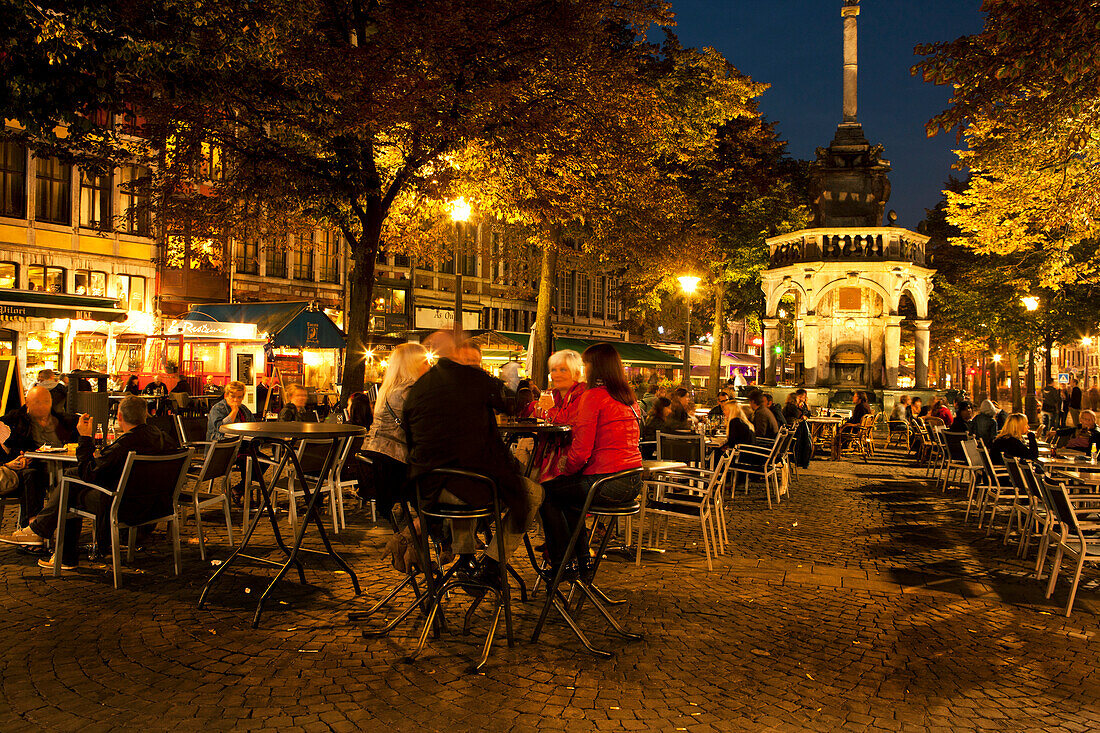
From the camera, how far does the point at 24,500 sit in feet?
27.2

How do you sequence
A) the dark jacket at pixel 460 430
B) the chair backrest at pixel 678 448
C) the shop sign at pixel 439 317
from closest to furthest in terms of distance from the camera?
the dark jacket at pixel 460 430, the chair backrest at pixel 678 448, the shop sign at pixel 439 317

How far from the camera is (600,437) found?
5.77 m

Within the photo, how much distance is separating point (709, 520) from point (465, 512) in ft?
12.4

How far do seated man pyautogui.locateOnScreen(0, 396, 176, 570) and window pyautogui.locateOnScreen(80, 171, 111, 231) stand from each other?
2641 centimetres

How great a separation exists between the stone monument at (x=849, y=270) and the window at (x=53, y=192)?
2358 centimetres

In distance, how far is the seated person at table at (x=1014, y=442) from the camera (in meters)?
10.0

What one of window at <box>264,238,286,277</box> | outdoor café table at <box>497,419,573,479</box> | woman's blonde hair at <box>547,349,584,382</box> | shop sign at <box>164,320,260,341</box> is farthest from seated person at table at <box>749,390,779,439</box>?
window at <box>264,238,286,277</box>

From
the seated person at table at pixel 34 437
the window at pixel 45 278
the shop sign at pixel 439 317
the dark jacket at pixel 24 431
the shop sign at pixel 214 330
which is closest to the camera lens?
the seated person at table at pixel 34 437

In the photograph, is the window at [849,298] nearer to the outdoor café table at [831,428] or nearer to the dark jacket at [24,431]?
the outdoor café table at [831,428]

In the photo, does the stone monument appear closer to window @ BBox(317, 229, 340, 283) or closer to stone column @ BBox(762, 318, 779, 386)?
stone column @ BBox(762, 318, 779, 386)

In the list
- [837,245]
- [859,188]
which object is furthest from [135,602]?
[859,188]

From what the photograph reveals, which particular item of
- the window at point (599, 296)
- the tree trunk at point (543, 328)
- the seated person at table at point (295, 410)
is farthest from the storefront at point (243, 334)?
the window at point (599, 296)

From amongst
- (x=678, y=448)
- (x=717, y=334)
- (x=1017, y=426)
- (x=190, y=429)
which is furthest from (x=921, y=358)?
(x=190, y=429)

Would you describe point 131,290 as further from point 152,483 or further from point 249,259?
point 152,483
